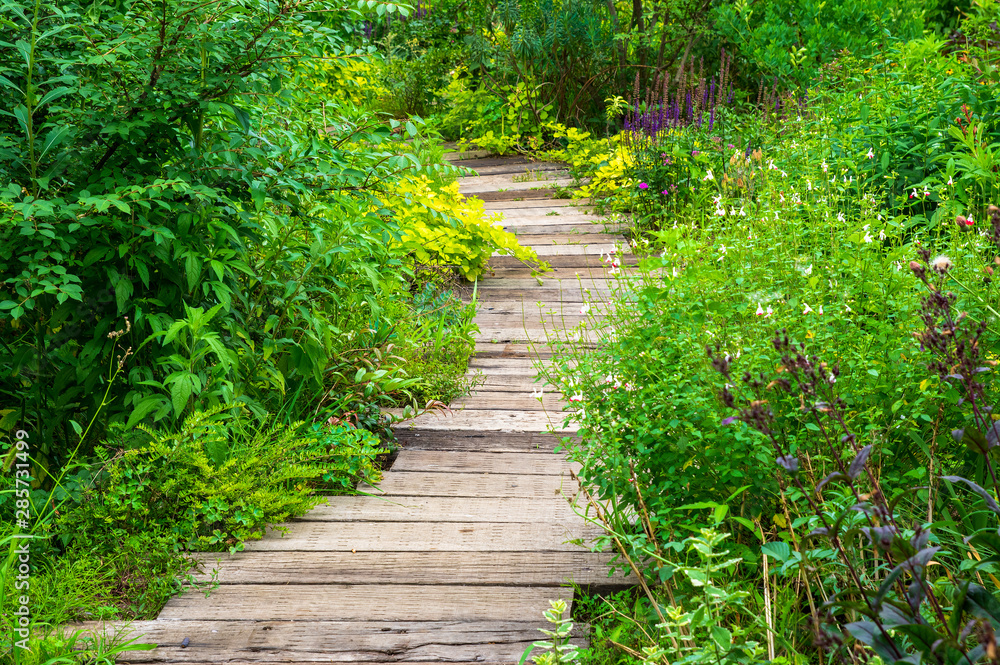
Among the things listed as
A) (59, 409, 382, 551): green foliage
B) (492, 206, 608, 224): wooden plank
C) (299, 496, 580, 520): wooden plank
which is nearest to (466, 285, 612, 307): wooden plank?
(492, 206, 608, 224): wooden plank

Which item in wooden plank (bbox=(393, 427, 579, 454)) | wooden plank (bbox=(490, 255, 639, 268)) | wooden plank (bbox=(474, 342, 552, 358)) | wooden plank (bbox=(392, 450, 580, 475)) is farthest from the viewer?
wooden plank (bbox=(490, 255, 639, 268))

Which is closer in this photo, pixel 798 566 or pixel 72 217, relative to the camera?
pixel 798 566

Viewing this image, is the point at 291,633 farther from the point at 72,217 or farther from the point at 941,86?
the point at 941,86

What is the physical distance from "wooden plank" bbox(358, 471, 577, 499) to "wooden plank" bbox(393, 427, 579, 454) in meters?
0.25

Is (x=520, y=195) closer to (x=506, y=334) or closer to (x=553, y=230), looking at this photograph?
(x=553, y=230)

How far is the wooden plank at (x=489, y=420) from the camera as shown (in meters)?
3.40

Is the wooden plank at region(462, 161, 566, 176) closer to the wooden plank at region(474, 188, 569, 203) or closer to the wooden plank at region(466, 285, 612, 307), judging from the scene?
the wooden plank at region(474, 188, 569, 203)

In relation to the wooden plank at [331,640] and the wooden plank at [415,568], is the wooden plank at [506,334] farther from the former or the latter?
the wooden plank at [331,640]

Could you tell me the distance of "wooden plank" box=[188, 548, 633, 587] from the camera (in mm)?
2254

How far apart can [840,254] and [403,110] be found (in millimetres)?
7970

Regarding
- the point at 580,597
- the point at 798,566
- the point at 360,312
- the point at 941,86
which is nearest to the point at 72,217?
the point at 360,312

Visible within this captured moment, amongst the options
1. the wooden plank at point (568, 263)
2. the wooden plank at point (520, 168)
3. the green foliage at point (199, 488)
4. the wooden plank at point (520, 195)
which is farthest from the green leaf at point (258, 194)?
the wooden plank at point (520, 168)

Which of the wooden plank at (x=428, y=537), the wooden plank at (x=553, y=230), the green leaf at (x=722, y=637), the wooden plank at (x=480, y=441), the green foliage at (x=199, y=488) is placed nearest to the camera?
the green leaf at (x=722, y=637)

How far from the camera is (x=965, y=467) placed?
2023mm
